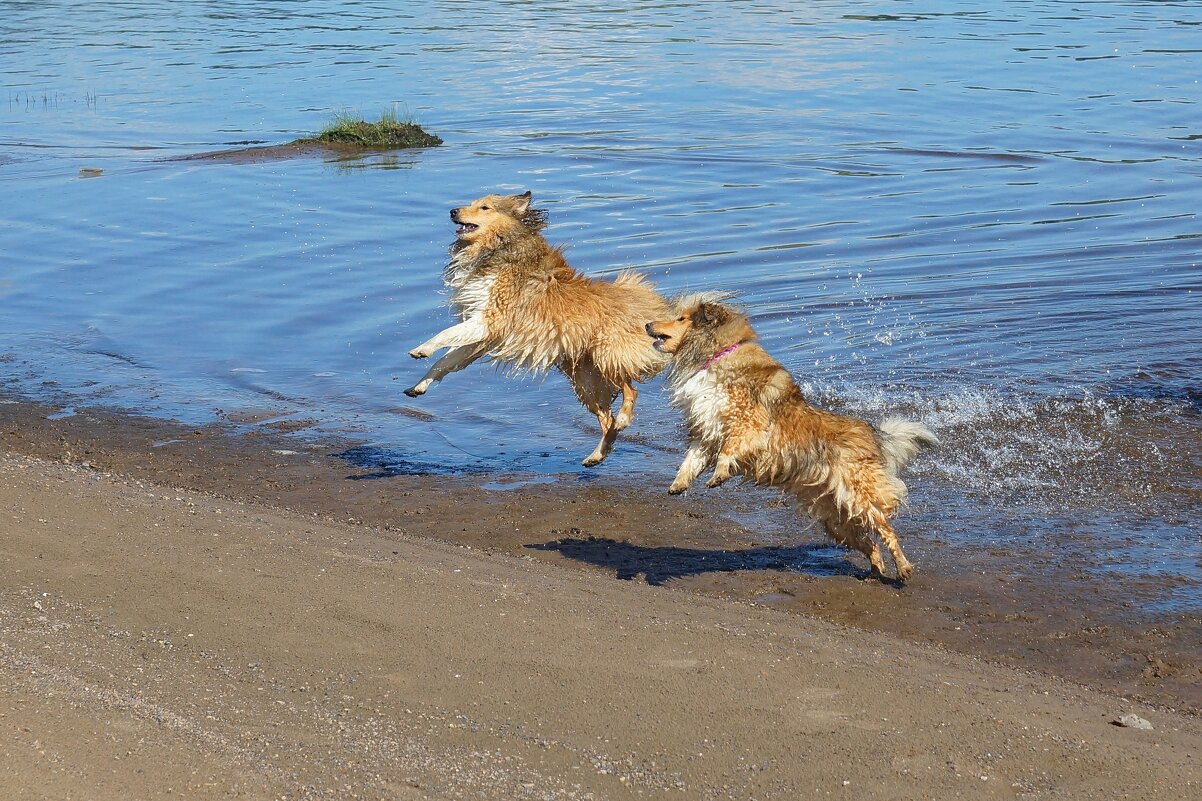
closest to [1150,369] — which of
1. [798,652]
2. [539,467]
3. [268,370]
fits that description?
[539,467]

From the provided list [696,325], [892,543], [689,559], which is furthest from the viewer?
[689,559]

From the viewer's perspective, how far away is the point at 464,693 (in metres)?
5.19

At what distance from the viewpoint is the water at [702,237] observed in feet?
32.0

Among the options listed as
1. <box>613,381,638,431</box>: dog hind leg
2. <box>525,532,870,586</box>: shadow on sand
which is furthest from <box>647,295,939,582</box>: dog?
<box>613,381,638,431</box>: dog hind leg

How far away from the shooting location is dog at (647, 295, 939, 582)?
23.0 feet

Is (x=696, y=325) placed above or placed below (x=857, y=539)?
above

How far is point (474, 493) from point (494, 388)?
107 inches

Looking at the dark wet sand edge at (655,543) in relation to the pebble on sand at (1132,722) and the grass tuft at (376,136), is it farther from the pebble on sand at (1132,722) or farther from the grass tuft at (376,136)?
the grass tuft at (376,136)

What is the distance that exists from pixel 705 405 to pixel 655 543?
107 centimetres

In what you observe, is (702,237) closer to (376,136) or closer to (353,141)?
(376,136)

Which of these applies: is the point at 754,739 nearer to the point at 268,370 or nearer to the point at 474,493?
the point at 474,493

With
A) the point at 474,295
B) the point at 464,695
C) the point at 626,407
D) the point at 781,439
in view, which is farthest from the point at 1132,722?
the point at 474,295

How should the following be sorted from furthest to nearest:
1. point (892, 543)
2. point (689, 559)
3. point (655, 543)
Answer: point (655, 543), point (689, 559), point (892, 543)

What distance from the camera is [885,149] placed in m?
20.7
